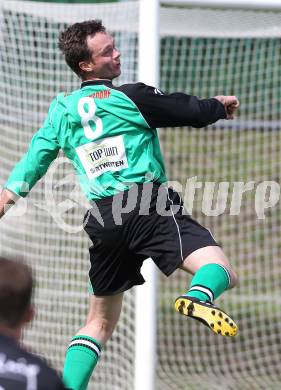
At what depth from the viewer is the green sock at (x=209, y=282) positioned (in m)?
4.05

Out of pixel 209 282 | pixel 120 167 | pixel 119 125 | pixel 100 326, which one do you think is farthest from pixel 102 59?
pixel 100 326

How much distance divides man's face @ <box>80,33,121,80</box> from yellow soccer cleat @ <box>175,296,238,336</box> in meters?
1.25

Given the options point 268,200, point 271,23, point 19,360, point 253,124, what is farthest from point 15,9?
point 19,360

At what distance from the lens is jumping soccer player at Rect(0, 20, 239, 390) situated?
4312mm

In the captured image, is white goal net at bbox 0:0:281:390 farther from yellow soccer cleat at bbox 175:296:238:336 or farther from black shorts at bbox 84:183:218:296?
yellow soccer cleat at bbox 175:296:238:336

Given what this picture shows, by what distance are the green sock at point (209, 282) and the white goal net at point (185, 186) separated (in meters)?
1.98

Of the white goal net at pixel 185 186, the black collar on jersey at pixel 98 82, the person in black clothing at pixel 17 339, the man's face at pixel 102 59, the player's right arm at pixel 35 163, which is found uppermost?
the man's face at pixel 102 59

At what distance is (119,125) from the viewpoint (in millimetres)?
4379

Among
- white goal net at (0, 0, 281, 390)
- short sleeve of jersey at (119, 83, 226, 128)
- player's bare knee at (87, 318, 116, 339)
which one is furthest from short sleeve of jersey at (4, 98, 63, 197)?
white goal net at (0, 0, 281, 390)

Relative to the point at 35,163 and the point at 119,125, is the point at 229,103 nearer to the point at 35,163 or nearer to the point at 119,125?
the point at 119,125

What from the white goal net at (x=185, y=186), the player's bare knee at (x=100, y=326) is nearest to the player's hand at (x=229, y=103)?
the player's bare knee at (x=100, y=326)

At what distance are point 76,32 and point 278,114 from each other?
3.80m

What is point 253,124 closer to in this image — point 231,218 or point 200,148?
point 200,148

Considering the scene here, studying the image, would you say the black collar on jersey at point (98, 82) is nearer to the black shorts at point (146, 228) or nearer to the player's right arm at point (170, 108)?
the player's right arm at point (170, 108)
